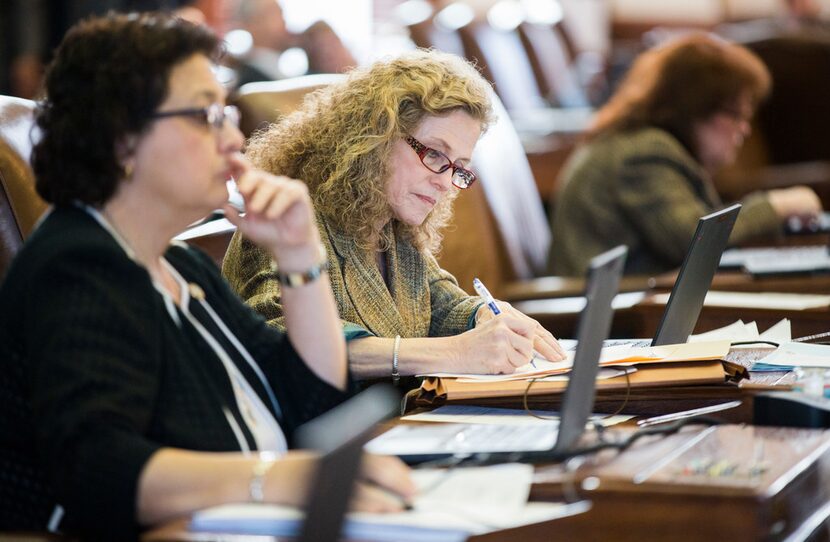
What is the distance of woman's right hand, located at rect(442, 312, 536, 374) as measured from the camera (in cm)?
162

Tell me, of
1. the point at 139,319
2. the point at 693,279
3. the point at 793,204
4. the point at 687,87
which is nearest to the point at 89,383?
the point at 139,319

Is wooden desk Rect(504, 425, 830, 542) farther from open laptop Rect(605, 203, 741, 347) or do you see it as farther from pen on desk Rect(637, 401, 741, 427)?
open laptop Rect(605, 203, 741, 347)

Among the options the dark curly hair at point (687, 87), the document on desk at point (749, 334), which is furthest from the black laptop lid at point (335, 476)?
the dark curly hair at point (687, 87)

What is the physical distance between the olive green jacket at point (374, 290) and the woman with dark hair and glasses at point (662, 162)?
1268 millimetres

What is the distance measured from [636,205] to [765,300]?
0.94 meters

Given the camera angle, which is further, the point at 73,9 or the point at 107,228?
the point at 73,9

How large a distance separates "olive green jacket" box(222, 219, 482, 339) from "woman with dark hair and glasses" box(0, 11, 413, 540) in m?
0.30

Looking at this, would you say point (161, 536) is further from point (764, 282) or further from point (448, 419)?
point (764, 282)

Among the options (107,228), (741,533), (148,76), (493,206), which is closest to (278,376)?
(107,228)

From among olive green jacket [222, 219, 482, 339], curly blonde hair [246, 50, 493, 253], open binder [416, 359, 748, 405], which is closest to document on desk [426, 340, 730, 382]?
open binder [416, 359, 748, 405]

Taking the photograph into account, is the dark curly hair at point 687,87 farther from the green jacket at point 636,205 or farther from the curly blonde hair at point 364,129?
the curly blonde hair at point 364,129

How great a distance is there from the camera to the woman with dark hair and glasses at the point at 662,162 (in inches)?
126

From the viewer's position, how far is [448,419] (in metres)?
1.49

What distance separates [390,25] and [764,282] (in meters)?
4.78
